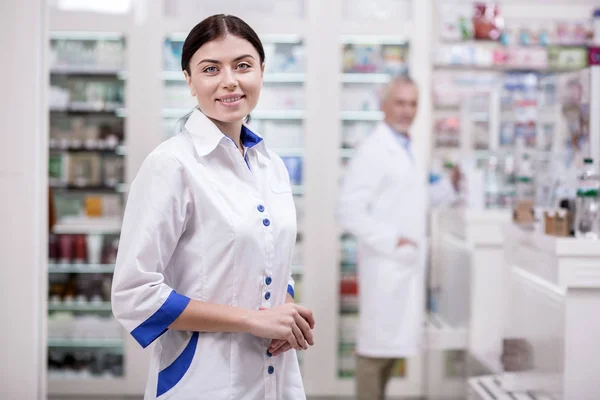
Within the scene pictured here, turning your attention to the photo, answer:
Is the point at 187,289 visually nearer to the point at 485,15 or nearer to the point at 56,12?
the point at 56,12

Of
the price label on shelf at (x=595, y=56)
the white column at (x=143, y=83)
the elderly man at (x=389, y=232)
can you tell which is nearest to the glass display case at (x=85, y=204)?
the white column at (x=143, y=83)

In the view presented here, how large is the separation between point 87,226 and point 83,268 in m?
0.34

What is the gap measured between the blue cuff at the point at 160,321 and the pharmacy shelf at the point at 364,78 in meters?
4.45

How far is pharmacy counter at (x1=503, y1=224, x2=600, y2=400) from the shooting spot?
2717mm

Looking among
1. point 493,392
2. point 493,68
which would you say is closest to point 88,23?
point 493,68

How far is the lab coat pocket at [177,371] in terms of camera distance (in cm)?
174

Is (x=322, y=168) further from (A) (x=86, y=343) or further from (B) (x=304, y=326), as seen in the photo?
(B) (x=304, y=326)

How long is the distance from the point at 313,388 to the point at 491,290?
1.86 meters

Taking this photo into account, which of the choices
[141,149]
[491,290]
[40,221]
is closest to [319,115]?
[141,149]

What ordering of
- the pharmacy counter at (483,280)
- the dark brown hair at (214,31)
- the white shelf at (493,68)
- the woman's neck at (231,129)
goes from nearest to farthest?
the dark brown hair at (214,31) < the woman's neck at (231,129) < the pharmacy counter at (483,280) < the white shelf at (493,68)

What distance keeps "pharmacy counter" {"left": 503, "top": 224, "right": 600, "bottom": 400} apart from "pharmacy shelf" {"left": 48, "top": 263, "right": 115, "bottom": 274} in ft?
11.3

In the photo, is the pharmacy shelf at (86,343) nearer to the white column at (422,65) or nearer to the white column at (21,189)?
the white column at (422,65)

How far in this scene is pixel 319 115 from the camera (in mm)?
5621

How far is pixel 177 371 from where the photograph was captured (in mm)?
1755
